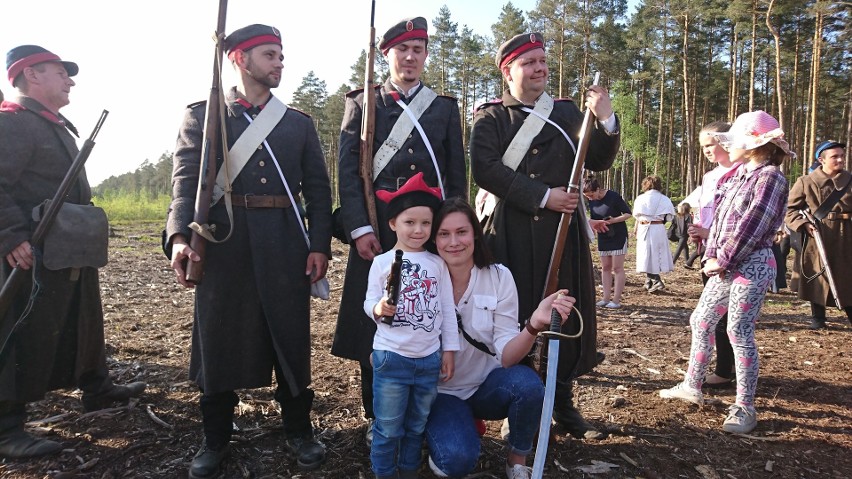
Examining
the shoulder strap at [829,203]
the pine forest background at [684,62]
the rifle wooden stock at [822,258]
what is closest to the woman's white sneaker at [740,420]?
the rifle wooden stock at [822,258]

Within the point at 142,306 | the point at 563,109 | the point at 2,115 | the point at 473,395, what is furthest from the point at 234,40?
the point at 142,306

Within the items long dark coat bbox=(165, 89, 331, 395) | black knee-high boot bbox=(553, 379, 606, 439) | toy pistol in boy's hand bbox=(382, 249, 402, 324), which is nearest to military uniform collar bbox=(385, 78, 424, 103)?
long dark coat bbox=(165, 89, 331, 395)

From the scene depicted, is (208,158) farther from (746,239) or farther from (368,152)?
(746,239)

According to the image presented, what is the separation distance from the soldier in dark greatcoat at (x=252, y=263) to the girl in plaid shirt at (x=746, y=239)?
107 inches

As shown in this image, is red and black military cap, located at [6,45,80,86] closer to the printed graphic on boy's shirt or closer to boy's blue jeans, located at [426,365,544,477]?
the printed graphic on boy's shirt

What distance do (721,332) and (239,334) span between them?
12.8ft

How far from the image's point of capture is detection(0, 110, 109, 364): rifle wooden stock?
3324 millimetres

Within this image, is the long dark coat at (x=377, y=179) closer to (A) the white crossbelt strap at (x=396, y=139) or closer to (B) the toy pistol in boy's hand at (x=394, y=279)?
(A) the white crossbelt strap at (x=396, y=139)

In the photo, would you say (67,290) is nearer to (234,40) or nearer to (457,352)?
(234,40)

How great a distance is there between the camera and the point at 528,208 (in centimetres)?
333

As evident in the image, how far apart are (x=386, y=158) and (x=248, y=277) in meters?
1.08

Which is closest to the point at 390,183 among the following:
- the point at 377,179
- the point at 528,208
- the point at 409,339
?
the point at 377,179

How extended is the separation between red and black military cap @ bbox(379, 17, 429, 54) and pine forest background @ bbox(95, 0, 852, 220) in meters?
20.6

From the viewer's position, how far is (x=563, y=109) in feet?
11.7
